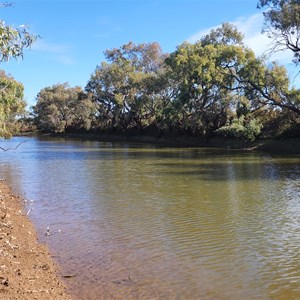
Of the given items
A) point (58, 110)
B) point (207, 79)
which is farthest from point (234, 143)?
point (58, 110)

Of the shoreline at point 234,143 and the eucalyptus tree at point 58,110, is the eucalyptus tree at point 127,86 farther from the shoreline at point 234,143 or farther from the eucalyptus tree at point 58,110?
the eucalyptus tree at point 58,110

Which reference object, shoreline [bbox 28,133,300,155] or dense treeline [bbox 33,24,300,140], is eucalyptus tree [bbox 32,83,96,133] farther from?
shoreline [bbox 28,133,300,155]

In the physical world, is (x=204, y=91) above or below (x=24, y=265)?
above

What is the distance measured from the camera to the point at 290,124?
135ft

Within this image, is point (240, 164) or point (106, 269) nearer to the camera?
point (106, 269)

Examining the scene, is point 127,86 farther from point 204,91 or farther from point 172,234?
point 172,234

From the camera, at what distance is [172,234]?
10516mm

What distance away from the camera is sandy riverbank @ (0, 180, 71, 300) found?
21.0 feet

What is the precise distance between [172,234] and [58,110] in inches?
3570

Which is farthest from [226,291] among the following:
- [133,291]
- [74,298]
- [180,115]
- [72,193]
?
[180,115]

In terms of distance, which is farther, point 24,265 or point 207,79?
point 207,79

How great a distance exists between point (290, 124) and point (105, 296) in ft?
125

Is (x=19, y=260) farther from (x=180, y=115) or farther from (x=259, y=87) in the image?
(x=180, y=115)

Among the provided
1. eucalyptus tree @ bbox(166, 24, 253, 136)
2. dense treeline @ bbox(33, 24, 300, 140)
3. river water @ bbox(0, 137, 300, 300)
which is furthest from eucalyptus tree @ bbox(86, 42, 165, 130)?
river water @ bbox(0, 137, 300, 300)
